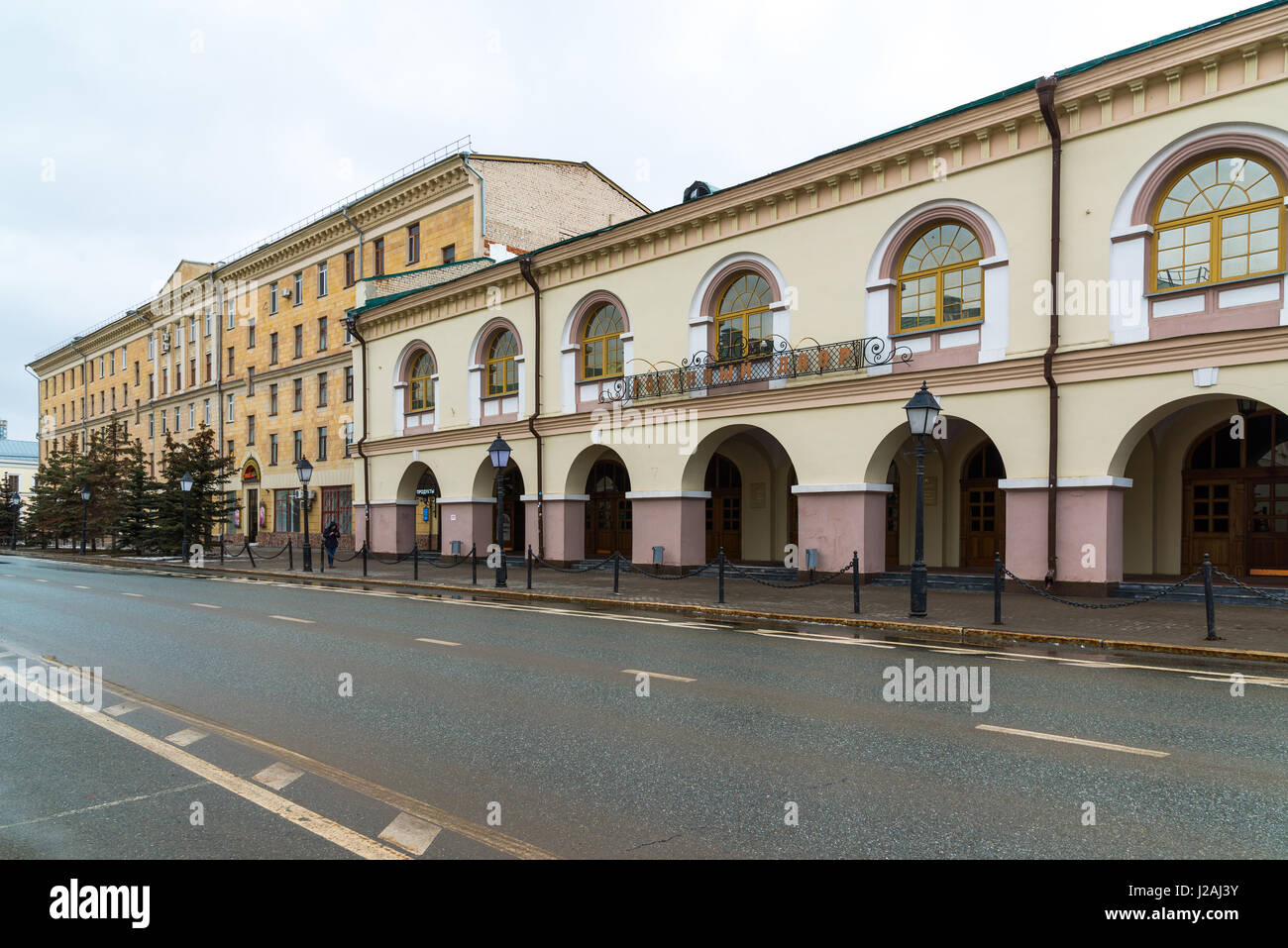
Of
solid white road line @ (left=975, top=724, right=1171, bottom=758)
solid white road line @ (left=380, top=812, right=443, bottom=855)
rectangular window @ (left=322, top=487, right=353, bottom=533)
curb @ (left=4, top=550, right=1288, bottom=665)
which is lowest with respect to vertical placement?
curb @ (left=4, top=550, right=1288, bottom=665)

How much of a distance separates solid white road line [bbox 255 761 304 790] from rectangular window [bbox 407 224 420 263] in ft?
109

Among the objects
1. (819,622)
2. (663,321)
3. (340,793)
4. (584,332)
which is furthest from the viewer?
(584,332)

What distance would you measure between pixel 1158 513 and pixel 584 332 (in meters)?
15.3

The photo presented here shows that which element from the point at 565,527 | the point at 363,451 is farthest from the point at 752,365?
the point at 363,451

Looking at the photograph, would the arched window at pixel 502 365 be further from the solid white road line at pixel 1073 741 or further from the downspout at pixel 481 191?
the solid white road line at pixel 1073 741

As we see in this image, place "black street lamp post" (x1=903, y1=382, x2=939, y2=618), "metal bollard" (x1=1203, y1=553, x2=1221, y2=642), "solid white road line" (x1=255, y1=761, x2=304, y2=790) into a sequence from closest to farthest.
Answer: "solid white road line" (x1=255, y1=761, x2=304, y2=790)
"metal bollard" (x1=1203, y1=553, x2=1221, y2=642)
"black street lamp post" (x1=903, y1=382, x2=939, y2=618)

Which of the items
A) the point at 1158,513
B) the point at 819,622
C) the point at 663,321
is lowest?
the point at 819,622

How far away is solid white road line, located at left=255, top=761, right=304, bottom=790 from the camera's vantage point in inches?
206

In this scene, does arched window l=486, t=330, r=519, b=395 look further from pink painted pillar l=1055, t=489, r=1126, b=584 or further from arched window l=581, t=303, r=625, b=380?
pink painted pillar l=1055, t=489, r=1126, b=584

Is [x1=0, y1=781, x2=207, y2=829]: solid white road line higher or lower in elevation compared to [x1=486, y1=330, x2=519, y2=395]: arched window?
lower

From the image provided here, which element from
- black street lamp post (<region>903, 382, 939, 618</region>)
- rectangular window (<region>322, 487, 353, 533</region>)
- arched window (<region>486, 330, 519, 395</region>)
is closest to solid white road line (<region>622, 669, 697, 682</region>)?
black street lamp post (<region>903, 382, 939, 618</region>)

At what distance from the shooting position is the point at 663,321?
22156mm
